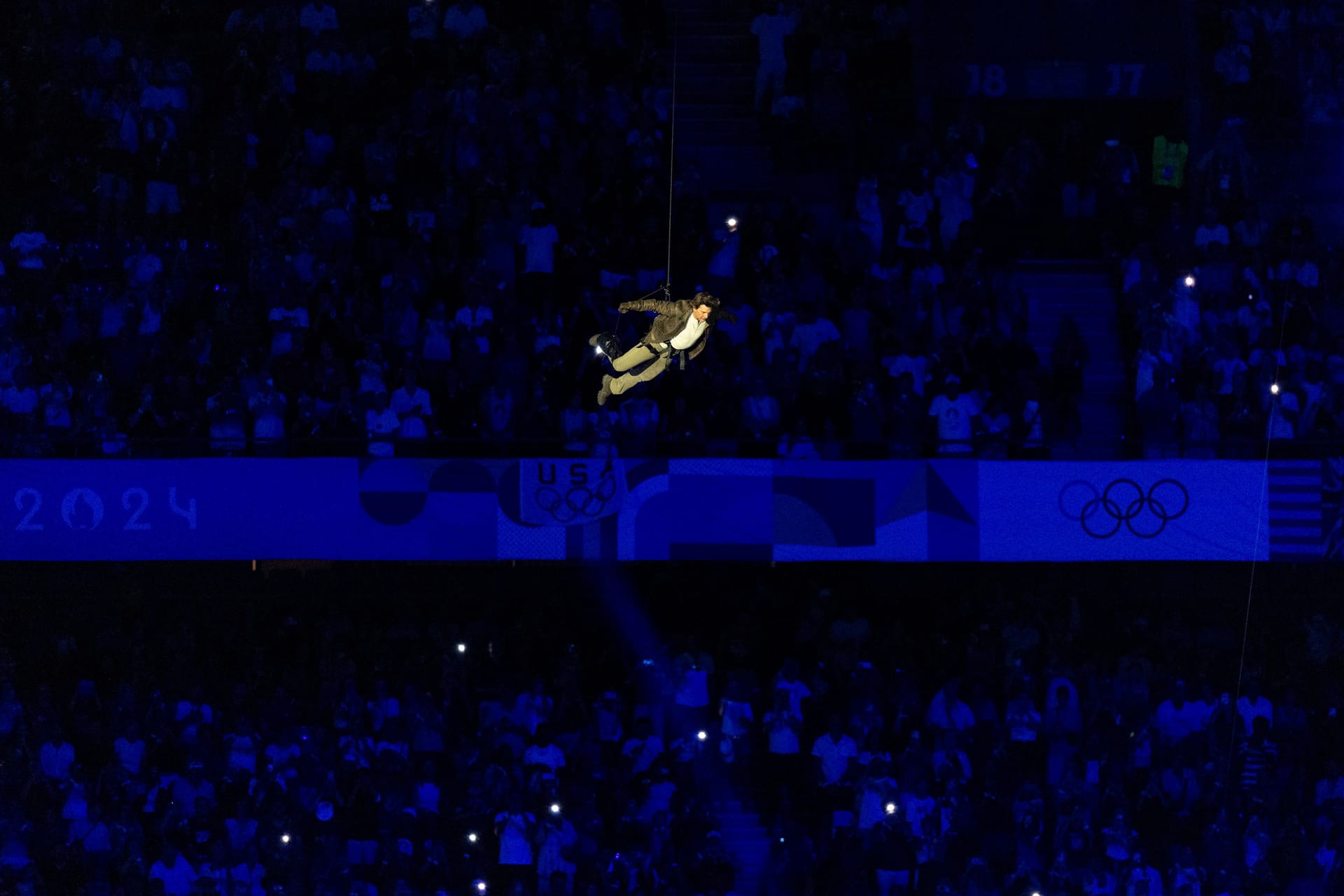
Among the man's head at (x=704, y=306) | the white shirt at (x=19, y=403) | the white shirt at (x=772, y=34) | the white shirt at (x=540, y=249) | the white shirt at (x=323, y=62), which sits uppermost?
the white shirt at (x=772, y=34)

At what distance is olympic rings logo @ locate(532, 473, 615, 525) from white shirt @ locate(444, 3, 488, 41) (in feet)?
19.5

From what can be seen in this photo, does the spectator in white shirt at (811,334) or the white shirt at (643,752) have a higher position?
the spectator in white shirt at (811,334)

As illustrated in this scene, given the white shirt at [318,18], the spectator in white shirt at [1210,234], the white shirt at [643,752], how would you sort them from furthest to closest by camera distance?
the white shirt at [318,18]
the spectator in white shirt at [1210,234]
the white shirt at [643,752]

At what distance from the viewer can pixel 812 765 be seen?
20297 mm

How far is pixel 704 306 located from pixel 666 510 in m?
6.13

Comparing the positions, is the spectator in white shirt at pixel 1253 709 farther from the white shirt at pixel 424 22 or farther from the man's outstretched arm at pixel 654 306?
the white shirt at pixel 424 22

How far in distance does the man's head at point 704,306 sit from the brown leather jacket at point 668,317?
23 mm

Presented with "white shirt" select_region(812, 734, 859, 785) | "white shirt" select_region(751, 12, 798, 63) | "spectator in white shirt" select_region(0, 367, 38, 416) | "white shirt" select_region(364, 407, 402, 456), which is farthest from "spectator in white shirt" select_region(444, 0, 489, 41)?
"white shirt" select_region(812, 734, 859, 785)

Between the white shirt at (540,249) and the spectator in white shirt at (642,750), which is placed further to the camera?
the white shirt at (540,249)

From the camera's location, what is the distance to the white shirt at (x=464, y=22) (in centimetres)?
2358

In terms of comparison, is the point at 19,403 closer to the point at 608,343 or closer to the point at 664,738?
the point at 664,738

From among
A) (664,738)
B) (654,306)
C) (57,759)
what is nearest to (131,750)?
(57,759)

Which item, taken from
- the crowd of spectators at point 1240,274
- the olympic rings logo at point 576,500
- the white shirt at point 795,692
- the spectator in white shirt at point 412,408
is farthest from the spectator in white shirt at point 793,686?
the spectator in white shirt at point 412,408

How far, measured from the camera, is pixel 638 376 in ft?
52.3
